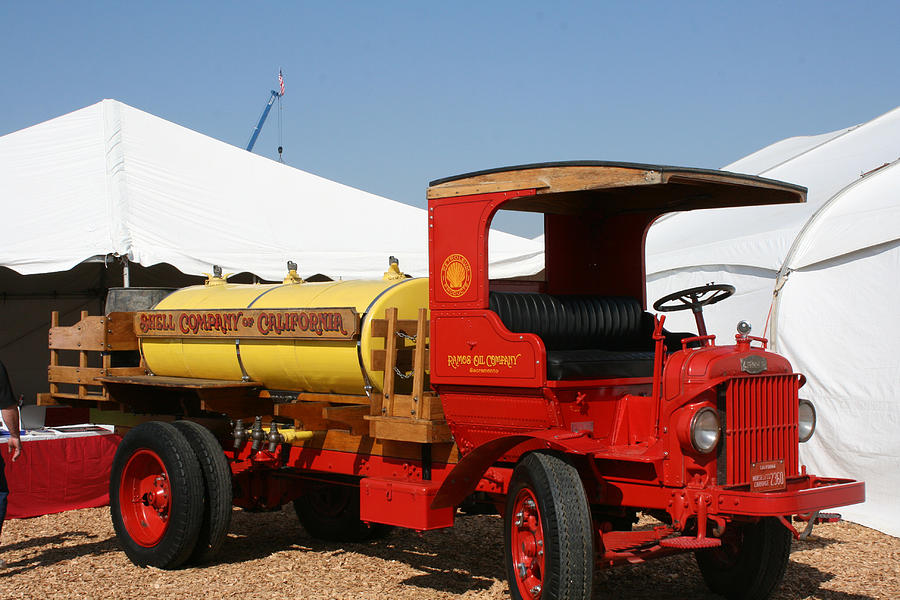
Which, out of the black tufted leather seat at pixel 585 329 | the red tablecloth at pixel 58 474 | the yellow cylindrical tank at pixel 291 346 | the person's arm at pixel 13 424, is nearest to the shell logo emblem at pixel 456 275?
the black tufted leather seat at pixel 585 329

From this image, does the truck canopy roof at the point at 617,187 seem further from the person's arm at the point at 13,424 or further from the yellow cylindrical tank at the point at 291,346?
the person's arm at the point at 13,424

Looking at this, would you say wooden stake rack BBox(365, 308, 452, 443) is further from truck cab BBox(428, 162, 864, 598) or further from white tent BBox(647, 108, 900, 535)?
white tent BBox(647, 108, 900, 535)

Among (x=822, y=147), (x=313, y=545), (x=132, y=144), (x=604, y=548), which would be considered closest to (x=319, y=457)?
(x=313, y=545)

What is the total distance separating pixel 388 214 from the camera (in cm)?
1398

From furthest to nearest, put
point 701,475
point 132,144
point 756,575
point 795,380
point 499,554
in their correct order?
point 132,144 < point 499,554 < point 756,575 < point 795,380 < point 701,475

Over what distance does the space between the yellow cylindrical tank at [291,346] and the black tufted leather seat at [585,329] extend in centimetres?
68

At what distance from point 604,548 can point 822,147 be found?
32.2 feet

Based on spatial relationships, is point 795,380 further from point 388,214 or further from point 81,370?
point 388,214

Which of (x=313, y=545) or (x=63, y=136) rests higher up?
(x=63, y=136)

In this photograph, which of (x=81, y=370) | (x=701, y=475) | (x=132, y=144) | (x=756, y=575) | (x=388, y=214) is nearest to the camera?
(x=701, y=475)

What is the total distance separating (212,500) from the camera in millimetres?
6496

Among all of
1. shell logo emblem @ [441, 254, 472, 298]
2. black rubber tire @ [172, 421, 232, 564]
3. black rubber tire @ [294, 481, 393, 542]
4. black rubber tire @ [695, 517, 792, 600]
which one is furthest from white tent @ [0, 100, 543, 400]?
black rubber tire @ [695, 517, 792, 600]

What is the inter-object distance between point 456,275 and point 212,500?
2364 mm

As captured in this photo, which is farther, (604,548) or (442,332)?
(442,332)
